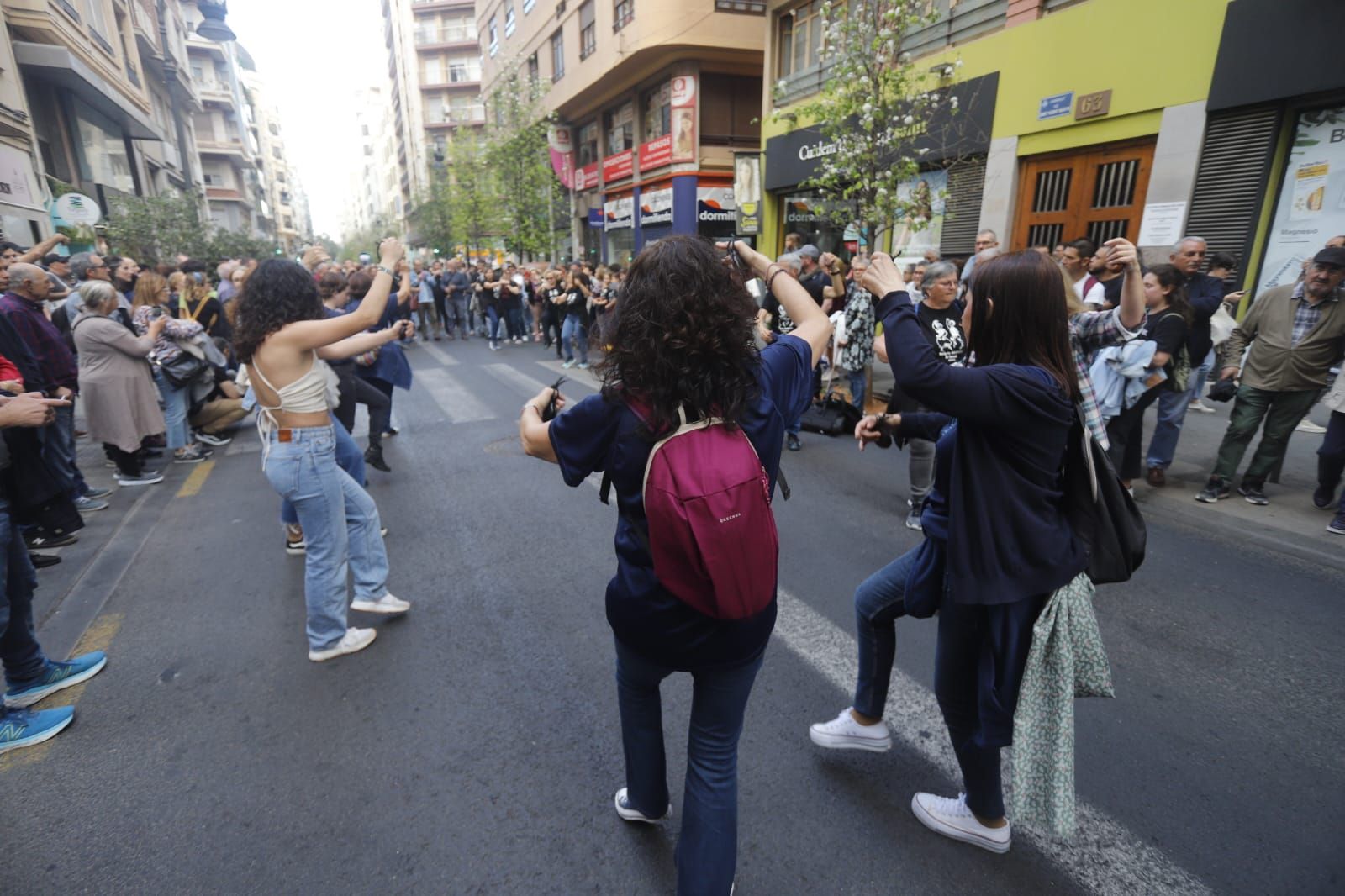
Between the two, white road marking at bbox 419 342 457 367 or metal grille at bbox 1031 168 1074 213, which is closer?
metal grille at bbox 1031 168 1074 213

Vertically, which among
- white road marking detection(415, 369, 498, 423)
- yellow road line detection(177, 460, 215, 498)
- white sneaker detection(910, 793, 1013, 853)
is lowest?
yellow road line detection(177, 460, 215, 498)

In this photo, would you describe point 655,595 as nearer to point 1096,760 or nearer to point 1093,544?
point 1093,544

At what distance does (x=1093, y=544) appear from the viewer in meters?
1.91

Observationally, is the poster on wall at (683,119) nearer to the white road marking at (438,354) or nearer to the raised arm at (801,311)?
the white road marking at (438,354)

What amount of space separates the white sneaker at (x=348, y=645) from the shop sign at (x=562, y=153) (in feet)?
88.3

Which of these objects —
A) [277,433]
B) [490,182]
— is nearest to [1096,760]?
[277,433]

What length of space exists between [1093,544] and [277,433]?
10.9 feet

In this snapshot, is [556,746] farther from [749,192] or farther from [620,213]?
[620,213]

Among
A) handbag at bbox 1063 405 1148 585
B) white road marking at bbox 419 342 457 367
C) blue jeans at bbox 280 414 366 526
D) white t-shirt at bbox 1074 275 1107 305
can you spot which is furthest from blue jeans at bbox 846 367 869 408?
white road marking at bbox 419 342 457 367

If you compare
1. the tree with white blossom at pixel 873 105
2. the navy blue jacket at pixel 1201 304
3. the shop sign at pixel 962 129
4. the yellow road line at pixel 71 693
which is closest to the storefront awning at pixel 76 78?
the tree with white blossom at pixel 873 105

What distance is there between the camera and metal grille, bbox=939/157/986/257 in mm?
11477

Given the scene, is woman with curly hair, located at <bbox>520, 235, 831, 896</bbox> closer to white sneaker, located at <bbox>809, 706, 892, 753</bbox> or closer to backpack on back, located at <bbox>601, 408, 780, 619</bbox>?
backpack on back, located at <bbox>601, 408, 780, 619</bbox>

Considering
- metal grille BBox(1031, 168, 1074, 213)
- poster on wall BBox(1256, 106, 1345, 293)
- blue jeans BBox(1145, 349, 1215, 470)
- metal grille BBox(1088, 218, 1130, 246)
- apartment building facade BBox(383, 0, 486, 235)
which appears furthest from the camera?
apartment building facade BBox(383, 0, 486, 235)

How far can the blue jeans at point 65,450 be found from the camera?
410cm
